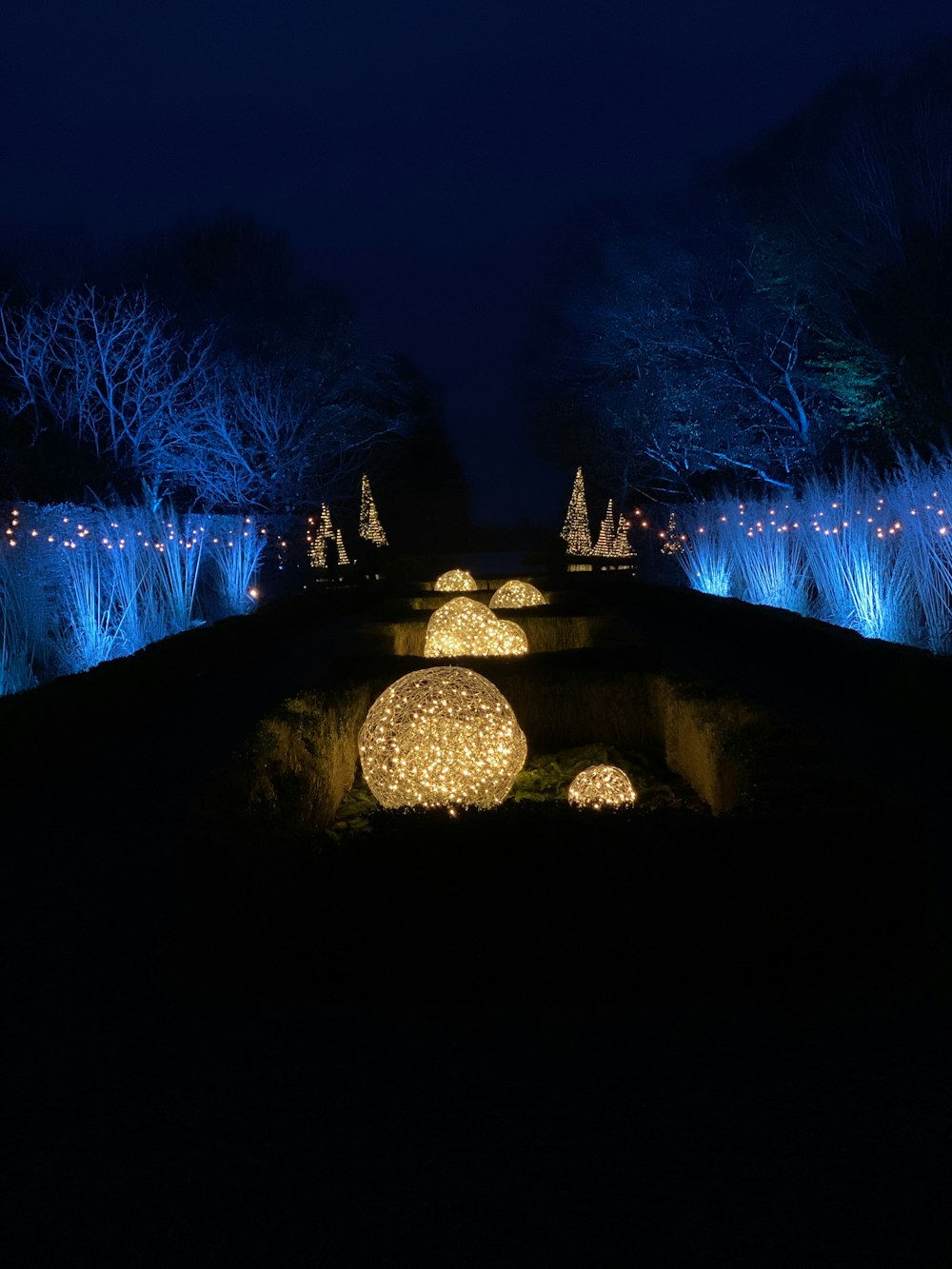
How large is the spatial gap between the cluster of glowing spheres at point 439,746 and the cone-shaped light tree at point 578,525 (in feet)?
77.3

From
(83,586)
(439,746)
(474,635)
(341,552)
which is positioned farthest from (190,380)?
(439,746)

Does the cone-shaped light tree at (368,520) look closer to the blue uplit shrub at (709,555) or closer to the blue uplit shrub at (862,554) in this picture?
the blue uplit shrub at (709,555)

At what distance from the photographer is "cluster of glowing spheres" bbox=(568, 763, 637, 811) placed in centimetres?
452

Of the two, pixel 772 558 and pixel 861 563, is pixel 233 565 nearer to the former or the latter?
pixel 772 558

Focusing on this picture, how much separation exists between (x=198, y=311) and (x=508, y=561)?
11.9 metres

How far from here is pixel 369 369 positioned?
23281 mm

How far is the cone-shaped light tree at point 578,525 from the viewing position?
28.0 metres

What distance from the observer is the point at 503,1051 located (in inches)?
106

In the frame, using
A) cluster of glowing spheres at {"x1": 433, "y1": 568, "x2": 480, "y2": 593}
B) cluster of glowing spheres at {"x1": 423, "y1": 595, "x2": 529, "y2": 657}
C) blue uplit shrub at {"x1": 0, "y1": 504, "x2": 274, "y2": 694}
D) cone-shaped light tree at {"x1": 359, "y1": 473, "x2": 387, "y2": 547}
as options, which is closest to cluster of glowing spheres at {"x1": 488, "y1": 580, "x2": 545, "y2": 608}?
cluster of glowing spheres at {"x1": 433, "y1": 568, "x2": 480, "y2": 593}

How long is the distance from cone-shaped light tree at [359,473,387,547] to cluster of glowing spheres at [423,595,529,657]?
2141 centimetres

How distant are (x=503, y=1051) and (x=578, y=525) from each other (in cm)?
2634

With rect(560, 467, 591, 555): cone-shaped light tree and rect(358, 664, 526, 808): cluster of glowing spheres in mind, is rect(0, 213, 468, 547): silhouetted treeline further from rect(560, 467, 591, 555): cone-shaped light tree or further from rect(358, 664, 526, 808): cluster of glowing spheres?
rect(358, 664, 526, 808): cluster of glowing spheres

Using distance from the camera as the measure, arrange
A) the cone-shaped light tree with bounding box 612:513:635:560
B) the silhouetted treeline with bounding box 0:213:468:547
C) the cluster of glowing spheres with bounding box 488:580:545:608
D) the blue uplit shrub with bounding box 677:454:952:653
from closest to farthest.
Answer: the blue uplit shrub with bounding box 677:454:952:653 < the cluster of glowing spheres with bounding box 488:580:545:608 < the silhouetted treeline with bounding box 0:213:468:547 < the cone-shaped light tree with bounding box 612:513:635:560

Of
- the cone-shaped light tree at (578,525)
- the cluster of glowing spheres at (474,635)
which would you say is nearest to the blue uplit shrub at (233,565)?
the cluster of glowing spheres at (474,635)
